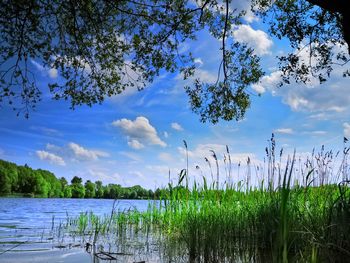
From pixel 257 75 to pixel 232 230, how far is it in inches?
268

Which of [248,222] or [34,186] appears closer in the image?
[248,222]

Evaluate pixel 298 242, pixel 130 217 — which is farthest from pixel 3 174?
pixel 298 242

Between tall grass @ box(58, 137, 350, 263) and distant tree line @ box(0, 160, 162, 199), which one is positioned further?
distant tree line @ box(0, 160, 162, 199)

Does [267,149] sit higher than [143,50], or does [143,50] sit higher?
[143,50]

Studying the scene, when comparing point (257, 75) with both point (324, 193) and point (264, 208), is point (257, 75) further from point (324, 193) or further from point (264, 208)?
point (264, 208)

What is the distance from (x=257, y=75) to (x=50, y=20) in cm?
722

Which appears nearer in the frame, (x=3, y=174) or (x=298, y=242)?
(x=298, y=242)

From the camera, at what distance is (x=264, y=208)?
7.76 meters

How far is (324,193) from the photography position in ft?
30.1

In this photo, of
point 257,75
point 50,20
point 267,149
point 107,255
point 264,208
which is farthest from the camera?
point 257,75

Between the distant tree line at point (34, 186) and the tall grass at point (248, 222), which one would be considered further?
the distant tree line at point (34, 186)

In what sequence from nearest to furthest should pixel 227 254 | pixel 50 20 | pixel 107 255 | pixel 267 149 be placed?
pixel 107 255, pixel 227 254, pixel 267 149, pixel 50 20

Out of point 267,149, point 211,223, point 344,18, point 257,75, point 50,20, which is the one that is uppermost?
point 50,20

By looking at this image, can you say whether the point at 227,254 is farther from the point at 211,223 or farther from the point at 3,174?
the point at 3,174
